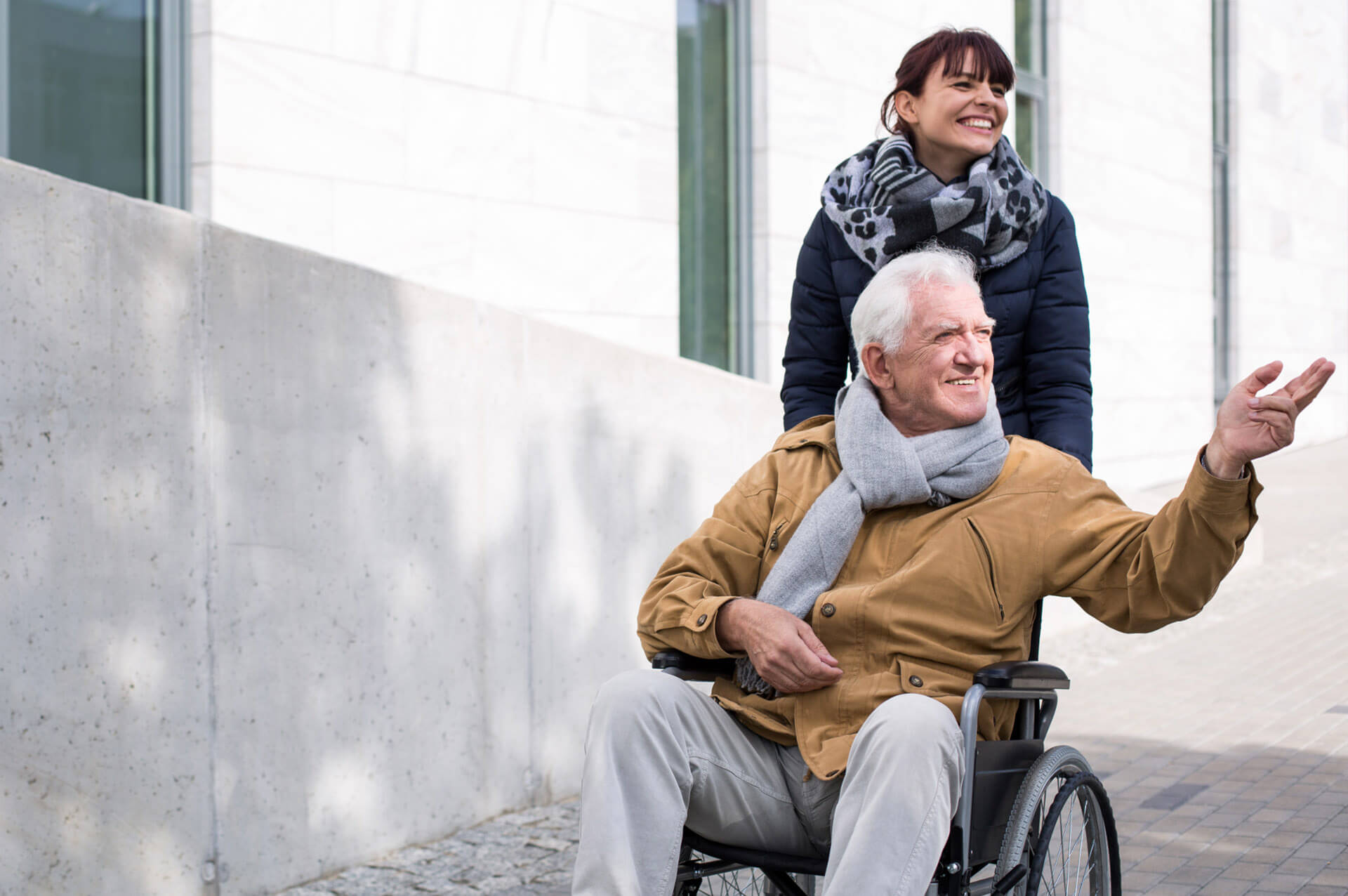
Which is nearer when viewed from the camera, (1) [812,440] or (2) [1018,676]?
(2) [1018,676]

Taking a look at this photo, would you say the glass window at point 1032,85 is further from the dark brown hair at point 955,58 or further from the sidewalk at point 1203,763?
the dark brown hair at point 955,58

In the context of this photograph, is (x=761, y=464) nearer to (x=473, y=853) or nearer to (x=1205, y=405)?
(x=473, y=853)

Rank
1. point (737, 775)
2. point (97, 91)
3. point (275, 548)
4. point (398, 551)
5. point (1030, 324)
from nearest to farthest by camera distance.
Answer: point (737, 775) < point (1030, 324) < point (275, 548) < point (398, 551) < point (97, 91)

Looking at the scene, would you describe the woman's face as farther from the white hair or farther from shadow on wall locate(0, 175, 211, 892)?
shadow on wall locate(0, 175, 211, 892)

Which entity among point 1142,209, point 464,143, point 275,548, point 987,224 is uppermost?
point 1142,209

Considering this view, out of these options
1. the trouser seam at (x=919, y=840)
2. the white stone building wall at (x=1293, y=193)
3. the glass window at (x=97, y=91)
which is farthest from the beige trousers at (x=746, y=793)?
the white stone building wall at (x=1293, y=193)

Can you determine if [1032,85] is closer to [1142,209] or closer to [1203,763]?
[1142,209]

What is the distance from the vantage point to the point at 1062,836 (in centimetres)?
281

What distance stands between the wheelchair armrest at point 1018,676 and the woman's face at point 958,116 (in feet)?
3.92

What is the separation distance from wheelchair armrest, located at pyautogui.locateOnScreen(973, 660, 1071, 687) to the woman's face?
3.92 feet

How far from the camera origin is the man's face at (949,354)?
2.83 meters

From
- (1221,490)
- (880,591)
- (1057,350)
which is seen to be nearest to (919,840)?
(880,591)

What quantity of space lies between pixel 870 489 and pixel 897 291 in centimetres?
40

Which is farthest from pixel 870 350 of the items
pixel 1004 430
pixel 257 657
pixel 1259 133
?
pixel 1259 133
